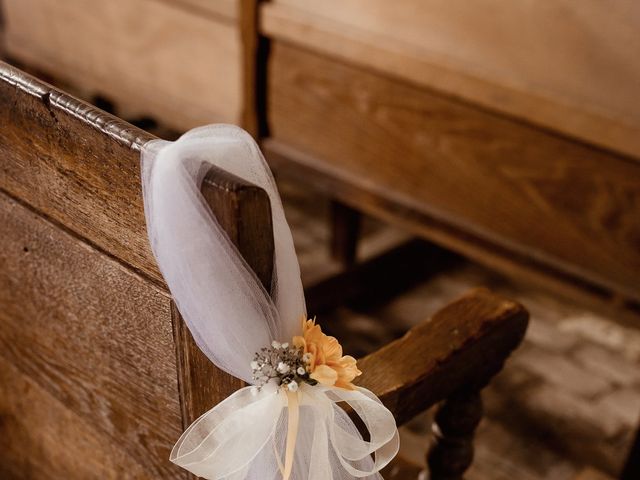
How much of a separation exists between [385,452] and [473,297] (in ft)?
1.35

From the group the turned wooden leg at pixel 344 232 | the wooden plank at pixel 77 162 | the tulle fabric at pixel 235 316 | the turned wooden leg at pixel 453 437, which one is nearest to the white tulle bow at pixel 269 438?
the tulle fabric at pixel 235 316

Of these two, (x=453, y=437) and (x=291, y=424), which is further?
(x=453, y=437)

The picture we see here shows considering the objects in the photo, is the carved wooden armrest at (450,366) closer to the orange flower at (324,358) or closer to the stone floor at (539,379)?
the orange flower at (324,358)

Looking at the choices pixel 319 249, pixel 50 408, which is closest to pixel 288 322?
pixel 50 408

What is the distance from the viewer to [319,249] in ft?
8.20

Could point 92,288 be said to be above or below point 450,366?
above

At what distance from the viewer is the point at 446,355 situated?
1006 mm

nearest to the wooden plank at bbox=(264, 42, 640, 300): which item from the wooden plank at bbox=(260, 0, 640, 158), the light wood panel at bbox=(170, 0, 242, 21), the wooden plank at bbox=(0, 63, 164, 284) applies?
the wooden plank at bbox=(260, 0, 640, 158)

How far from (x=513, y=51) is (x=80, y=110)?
99cm

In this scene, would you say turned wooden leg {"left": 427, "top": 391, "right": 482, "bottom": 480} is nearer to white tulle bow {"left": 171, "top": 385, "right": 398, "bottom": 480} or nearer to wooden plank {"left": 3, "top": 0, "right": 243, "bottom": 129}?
white tulle bow {"left": 171, "top": 385, "right": 398, "bottom": 480}

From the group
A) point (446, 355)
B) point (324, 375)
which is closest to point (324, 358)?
point (324, 375)

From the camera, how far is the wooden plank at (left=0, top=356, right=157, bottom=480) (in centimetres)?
89

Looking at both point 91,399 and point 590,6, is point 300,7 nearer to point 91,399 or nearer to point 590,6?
point 590,6

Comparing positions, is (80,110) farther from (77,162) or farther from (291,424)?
(291,424)
